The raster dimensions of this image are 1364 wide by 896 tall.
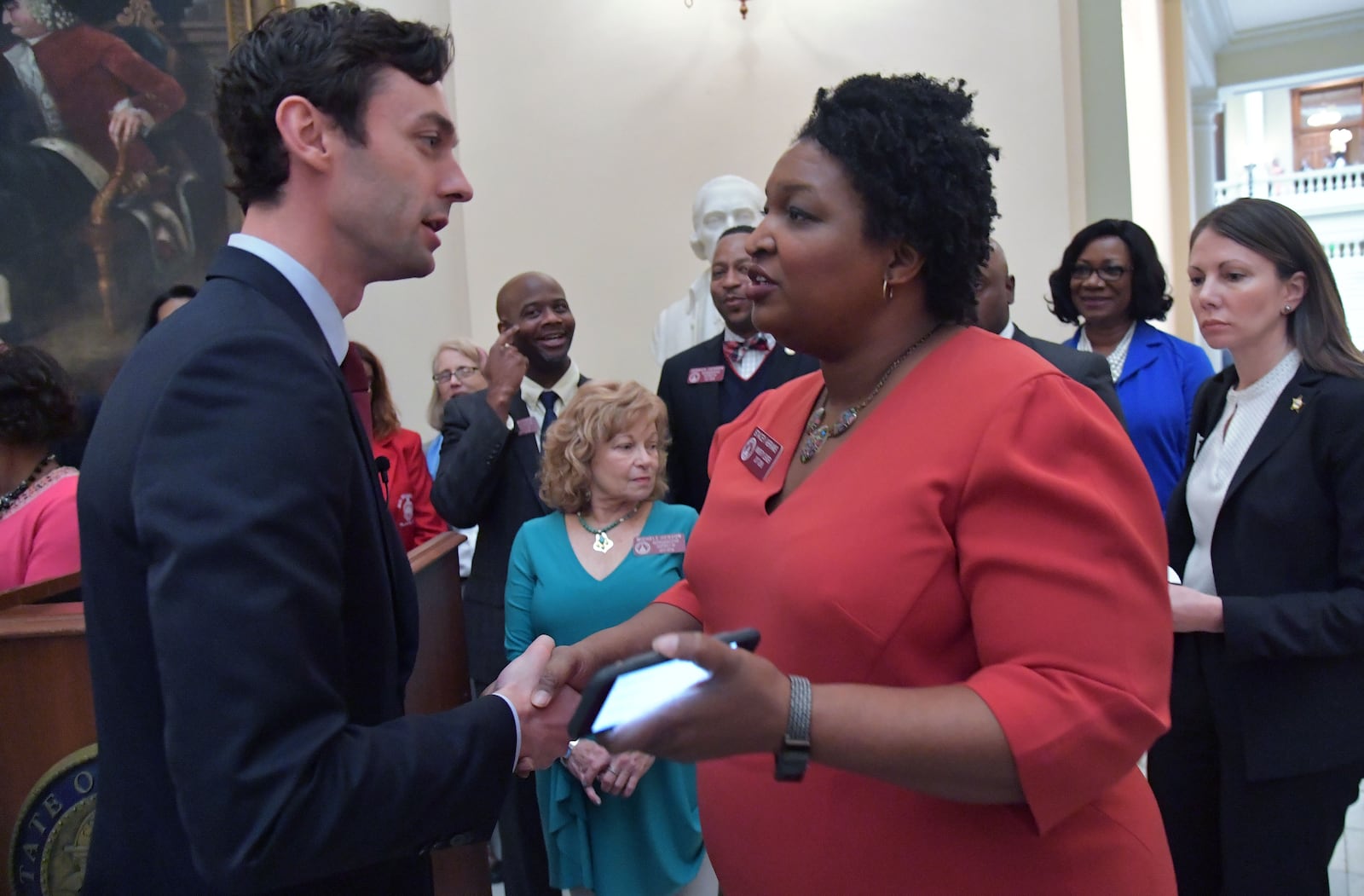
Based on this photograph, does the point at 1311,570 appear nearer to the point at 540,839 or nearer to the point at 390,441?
the point at 540,839

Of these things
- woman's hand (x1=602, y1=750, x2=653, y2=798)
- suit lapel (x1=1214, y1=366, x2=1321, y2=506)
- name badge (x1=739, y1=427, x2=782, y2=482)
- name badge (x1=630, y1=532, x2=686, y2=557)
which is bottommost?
woman's hand (x1=602, y1=750, x2=653, y2=798)

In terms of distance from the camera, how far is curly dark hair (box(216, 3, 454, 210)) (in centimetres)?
131

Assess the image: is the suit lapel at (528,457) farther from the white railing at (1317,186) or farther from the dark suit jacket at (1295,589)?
the white railing at (1317,186)

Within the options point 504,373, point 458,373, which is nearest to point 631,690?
point 504,373

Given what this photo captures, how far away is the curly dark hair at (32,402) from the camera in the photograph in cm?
270

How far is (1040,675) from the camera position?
1.13m

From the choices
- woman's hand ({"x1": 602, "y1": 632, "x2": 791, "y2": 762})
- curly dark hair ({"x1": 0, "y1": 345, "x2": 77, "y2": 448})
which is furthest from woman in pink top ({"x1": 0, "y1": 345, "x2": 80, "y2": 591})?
woman's hand ({"x1": 602, "y1": 632, "x2": 791, "y2": 762})

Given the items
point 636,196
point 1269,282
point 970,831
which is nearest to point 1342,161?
point 636,196

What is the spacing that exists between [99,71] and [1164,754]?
15.4 ft

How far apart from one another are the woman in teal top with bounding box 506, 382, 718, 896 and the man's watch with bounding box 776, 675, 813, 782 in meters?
1.58

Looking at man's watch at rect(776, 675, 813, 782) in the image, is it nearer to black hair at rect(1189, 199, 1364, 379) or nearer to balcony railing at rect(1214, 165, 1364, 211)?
black hair at rect(1189, 199, 1364, 379)

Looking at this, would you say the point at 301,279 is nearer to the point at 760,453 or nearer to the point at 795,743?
the point at 760,453

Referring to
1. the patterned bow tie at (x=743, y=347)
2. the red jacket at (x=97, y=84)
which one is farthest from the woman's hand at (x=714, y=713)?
the red jacket at (x=97, y=84)

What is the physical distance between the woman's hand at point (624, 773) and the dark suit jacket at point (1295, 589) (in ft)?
4.75
